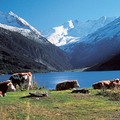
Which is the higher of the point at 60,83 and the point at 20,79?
the point at 20,79

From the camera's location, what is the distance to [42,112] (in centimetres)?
1139

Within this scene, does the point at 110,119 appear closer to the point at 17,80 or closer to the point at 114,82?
the point at 114,82

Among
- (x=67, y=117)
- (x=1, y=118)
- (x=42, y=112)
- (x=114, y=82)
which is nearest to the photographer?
(x=1, y=118)

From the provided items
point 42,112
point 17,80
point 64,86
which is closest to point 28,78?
point 17,80

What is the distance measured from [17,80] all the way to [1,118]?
18347mm

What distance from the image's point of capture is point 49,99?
1614 cm

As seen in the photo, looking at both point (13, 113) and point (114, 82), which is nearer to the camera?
point (13, 113)

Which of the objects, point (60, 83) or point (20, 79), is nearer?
point (60, 83)

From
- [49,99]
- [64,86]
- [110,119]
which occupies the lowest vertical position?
[110,119]

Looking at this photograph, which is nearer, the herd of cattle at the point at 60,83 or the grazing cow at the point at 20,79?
the herd of cattle at the point at 60,83

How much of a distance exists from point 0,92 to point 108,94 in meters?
10.2

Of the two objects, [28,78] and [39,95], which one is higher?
[28,78]

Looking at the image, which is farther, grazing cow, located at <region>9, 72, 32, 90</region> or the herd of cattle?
grazing cow, located at <region>9, 72, 32, 90</region>

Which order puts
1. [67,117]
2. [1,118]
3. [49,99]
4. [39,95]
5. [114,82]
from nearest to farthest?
[1,118] < [67,117] < [49,99] < [39,95] < [114,82]
